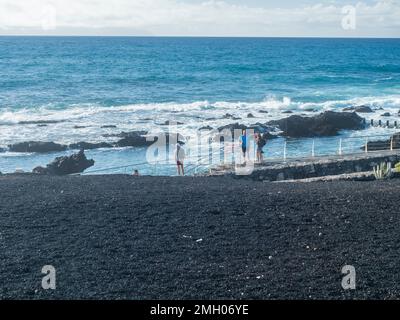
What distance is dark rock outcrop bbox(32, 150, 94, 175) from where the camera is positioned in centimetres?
2028

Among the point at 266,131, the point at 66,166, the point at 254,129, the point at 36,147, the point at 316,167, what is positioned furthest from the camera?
the point at 266,131

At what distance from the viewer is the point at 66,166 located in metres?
20.6

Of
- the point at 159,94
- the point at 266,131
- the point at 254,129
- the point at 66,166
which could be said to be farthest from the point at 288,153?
the point at 159,94

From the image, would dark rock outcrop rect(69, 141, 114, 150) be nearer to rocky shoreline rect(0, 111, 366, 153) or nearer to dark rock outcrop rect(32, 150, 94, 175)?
rocky shoreline rect(0, 111, 366, 153)

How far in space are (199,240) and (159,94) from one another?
41.8m

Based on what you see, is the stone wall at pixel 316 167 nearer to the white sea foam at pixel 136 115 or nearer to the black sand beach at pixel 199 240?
the black sand beach at pixel 199 240

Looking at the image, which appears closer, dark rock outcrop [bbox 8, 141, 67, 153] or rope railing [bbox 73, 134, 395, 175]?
rope railing [bbox 73, 134, 395, 175]

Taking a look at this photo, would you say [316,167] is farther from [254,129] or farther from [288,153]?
[254,129]

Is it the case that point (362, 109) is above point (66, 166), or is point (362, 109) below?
below

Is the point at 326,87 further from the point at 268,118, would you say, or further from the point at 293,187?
the point at 293,187

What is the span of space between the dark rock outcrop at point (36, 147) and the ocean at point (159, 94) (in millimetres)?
564

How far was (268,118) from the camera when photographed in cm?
3616

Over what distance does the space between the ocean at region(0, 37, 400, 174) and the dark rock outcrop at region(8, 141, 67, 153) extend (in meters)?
0.56

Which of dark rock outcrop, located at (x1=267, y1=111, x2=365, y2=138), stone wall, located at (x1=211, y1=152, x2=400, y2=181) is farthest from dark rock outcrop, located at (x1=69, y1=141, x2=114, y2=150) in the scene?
stone wall, located at (x1=211, y1=152, x2=400, y2=181)
